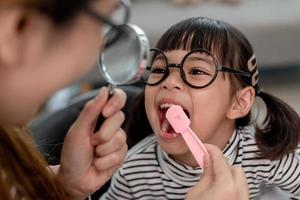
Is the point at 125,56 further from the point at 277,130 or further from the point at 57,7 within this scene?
the point at 277,130

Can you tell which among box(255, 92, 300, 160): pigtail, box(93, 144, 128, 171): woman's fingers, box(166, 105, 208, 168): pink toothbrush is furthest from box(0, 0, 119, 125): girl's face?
box(255, 92, 300, 160): pigtail

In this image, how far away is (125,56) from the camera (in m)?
0.68

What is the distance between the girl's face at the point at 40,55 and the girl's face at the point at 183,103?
14.2 inches

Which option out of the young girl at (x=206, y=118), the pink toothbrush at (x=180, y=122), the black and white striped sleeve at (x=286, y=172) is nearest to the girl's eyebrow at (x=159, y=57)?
the young girl at (x=206, y=118)

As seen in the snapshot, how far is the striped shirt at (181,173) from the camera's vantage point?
3.32 ft

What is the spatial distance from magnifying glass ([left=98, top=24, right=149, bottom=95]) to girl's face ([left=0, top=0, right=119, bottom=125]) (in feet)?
0.37

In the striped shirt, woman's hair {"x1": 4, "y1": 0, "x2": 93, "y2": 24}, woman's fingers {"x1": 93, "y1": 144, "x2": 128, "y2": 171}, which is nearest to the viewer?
woman's hair {"x1": 4, "y1": 0, "x2": 93, "y2": 24}

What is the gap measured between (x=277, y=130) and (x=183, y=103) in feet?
0.84

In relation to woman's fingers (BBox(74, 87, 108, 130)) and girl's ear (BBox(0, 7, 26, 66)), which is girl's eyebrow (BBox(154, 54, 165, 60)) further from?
girl's ear (BBox(0, 7, 26, 66))

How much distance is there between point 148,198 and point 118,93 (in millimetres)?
418

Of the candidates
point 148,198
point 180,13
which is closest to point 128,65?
point 148,198

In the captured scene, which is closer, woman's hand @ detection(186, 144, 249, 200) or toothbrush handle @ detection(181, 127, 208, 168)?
woman's hand @ detection(186, 144, 249, 200)

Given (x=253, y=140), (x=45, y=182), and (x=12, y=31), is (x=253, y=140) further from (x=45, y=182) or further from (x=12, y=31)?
(x=12, y=31)

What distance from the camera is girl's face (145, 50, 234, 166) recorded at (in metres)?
0.90
